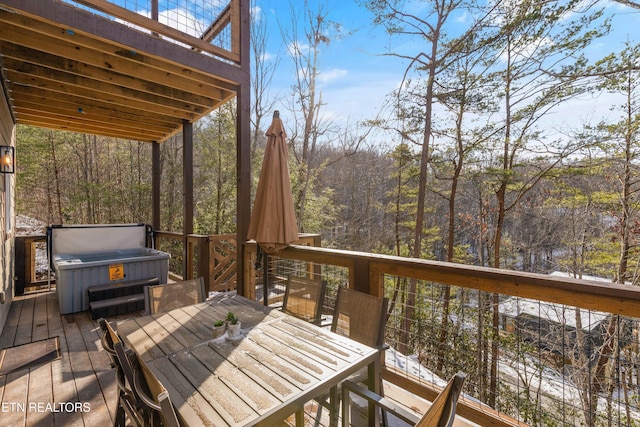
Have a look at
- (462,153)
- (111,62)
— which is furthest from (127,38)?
(462,153)

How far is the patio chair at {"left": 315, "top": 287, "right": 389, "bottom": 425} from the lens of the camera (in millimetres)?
1850

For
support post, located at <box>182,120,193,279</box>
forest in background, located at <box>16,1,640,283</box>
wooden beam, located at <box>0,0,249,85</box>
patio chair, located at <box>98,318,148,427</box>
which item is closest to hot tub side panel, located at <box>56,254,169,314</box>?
support post, located at <box>182,120,193,279</box>

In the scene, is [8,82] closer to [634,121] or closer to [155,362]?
[155,362]

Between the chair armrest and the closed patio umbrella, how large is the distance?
164 cm

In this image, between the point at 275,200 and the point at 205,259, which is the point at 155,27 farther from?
the point at 205,259

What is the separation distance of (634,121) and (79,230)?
11884 millimetres

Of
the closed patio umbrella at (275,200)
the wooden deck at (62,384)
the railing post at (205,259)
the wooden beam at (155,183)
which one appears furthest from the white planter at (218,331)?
the wooden beam at (155,183)

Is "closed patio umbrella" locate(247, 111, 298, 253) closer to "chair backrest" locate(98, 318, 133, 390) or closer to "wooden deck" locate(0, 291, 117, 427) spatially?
"chair backrest" locate(98, 318, 133, 390)

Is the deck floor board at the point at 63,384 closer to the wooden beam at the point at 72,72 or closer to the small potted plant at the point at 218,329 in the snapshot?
the small potted plant at the point at 218,329

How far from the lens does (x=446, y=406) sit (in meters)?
1.02

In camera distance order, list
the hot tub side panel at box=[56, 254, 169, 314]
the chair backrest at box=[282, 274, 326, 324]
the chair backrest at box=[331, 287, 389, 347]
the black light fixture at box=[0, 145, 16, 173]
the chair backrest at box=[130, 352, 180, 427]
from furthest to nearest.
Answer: the hot tub side panel at box=[56, 254, 169, 314], the black light fixture at box=[0, 145, 16, 173], the chair backrest at box=[282, 274, 326, 324], the chair backrest at box=[331, 287, 389, 347], the chair backrest at box=[130, 352, 180, 427]

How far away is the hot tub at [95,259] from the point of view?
13.4ft

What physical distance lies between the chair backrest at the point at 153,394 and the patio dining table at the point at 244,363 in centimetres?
9

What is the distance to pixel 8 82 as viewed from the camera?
388 cm
